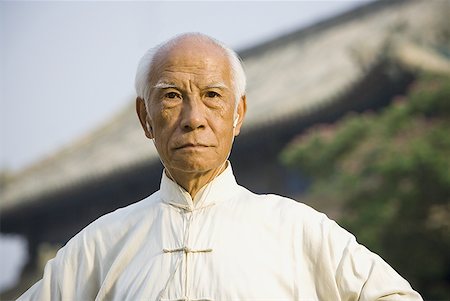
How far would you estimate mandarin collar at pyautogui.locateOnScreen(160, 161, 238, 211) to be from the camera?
2479 mm

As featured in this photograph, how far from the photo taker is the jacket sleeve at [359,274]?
2283 millimetres

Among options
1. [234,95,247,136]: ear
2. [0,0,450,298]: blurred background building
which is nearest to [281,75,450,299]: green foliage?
[0,0,450,298]: blurred background building

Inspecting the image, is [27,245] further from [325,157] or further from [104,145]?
[325,157]

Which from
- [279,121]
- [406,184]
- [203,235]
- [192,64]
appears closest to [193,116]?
[192,64]

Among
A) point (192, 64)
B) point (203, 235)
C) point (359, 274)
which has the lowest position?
point (359, 274)

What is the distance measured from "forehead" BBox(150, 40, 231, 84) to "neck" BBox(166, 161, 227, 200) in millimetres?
227

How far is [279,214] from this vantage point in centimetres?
244

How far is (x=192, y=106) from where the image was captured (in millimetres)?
2381

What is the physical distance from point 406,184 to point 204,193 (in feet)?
26.2

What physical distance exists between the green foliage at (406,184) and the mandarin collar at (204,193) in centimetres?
747

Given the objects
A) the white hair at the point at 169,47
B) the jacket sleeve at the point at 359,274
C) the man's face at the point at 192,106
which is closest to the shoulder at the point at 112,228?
the man's face at the point at 192,106

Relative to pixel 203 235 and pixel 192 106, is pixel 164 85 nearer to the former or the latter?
pixel 192 106

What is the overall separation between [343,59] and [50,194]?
5534mm

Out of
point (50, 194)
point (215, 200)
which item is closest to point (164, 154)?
point (215, 200)
